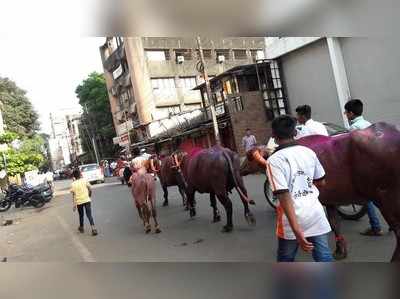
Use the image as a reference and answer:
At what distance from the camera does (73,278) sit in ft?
5.43

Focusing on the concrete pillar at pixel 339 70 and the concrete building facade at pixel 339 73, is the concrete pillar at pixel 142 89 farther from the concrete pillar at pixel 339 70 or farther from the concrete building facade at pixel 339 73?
the concrete pillar at pixel 339 70

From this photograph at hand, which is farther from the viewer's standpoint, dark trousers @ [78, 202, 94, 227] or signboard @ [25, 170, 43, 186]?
signboard @ [25, 170, 43, 186]

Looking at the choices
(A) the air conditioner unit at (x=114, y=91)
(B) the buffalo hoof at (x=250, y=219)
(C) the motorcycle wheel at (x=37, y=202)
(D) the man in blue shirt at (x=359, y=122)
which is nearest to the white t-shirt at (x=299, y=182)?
(D) the man in blue shirt at (x=359, y=122)

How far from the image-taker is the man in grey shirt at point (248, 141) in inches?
91.0

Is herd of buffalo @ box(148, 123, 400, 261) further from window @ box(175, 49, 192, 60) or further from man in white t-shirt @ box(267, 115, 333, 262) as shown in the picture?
window @ box(175, 49, 192, 60)

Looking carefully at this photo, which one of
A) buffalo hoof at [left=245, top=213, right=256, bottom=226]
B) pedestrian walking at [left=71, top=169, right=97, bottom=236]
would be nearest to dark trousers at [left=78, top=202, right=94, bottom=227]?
pedestrian walking at [left=71, top=169, right=97, bottom=236]

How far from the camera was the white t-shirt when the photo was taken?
6.22ft

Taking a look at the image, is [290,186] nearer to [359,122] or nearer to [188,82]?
[359,122]

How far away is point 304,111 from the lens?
182cm

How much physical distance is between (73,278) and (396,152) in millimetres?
1609

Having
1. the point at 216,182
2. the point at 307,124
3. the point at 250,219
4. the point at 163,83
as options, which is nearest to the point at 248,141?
the point at 307,124

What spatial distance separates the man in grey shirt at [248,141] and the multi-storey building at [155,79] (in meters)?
0.35
